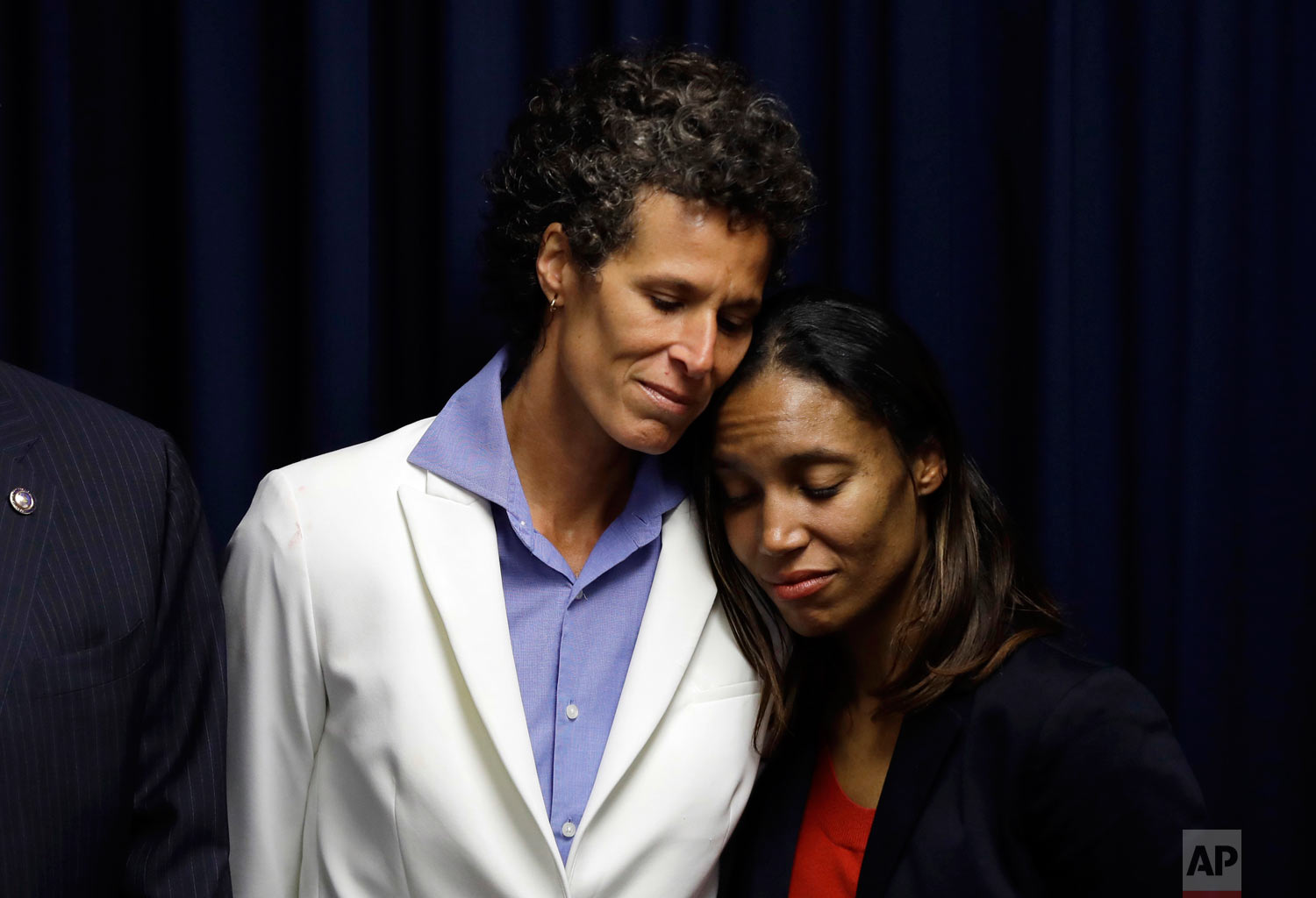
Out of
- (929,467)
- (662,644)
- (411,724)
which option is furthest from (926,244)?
(411,724)

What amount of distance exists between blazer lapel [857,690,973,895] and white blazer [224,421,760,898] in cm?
16

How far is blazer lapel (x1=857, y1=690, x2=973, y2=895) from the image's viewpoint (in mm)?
1243

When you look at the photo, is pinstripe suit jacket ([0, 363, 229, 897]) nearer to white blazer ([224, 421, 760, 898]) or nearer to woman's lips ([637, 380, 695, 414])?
white blazer ([224, 421, 760, 898])

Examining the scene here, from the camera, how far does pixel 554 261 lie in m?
1.33

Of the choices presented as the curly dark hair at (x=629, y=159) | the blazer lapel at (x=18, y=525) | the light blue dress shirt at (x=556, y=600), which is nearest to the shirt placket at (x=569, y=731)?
the light blue dress shirt at (x=556, y=600)

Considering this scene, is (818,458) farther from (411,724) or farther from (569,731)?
(411,724)

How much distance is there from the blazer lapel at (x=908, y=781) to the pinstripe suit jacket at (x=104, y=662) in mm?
645

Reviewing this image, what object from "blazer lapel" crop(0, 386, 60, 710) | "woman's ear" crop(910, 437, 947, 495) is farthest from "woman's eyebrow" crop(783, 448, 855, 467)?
"blazer lapel" crop(0, 386, 60, 710)

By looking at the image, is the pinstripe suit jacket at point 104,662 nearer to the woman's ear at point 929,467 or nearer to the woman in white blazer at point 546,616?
the woman in white blazer at point 546,616

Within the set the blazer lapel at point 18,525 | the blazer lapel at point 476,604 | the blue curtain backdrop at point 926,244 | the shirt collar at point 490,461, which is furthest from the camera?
the blue curtain backdrop at point 926,244

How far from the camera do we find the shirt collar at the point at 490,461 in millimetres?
1296

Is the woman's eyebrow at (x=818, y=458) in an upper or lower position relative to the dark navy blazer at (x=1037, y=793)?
upper

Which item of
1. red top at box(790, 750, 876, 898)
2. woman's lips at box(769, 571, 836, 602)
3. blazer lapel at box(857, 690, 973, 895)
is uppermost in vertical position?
woman's lips at box(769, 571, 836, 602)

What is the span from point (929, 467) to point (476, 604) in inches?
20.9
